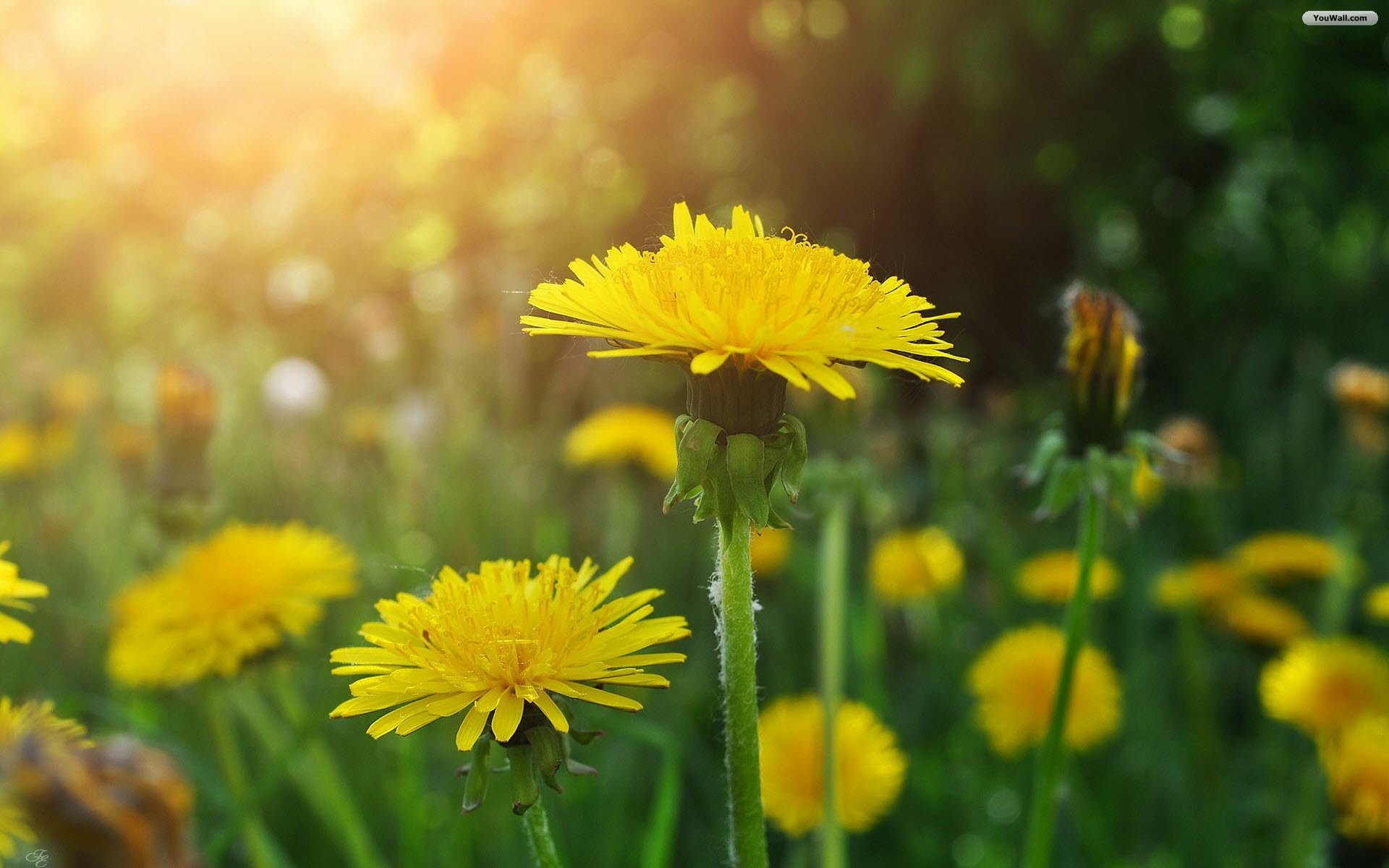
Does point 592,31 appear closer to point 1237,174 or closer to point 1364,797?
point 1237,174

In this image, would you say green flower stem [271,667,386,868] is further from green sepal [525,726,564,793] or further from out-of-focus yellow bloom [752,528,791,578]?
out-of-focus yellow bloom [752,528,791,578]

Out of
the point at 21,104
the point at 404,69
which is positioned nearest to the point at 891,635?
the point at 404,69

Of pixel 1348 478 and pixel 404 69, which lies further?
pixel 404 69

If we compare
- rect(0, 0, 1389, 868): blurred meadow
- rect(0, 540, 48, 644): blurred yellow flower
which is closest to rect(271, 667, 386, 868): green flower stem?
rect(0, 0, 1389, 868): blurred meadow

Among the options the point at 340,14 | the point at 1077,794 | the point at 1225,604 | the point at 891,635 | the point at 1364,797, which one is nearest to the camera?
the point at 1364,797

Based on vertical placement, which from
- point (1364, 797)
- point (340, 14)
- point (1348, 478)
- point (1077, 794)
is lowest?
point (1077, 794)

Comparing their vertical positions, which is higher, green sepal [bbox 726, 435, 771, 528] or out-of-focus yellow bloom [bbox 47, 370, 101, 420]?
out-of-focus yellow bloom [bbox 47, 370, 101, 420]

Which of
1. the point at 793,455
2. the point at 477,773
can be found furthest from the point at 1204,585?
the point at 477,773
